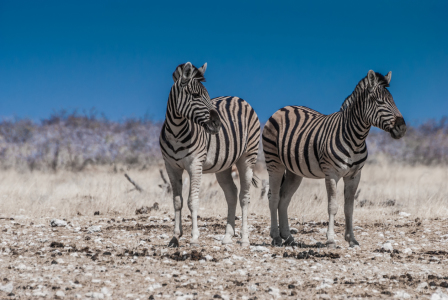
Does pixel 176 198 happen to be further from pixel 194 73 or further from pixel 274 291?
pixel 274 291

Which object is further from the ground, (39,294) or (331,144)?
(331,144)

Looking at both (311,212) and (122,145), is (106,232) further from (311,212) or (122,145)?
(122,145)

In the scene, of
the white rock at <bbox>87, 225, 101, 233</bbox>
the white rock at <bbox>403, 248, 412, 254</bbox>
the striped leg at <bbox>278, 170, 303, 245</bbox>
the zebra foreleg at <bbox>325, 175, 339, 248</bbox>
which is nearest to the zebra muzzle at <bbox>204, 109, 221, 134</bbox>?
the zebra foreleg at <bbox>325, 175, 339, 248</bbox>

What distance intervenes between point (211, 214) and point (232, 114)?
154 inches

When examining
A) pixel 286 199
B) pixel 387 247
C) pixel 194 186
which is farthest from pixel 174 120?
pixel 387 247

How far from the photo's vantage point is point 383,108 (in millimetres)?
7227

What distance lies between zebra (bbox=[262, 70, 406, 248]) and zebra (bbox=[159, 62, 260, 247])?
0.66 meters

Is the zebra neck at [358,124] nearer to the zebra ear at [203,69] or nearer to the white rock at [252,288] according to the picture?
the zebra ear at [203,69]

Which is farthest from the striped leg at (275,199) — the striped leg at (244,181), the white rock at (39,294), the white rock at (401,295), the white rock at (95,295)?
the white rock at (39,294)

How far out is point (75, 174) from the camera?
22.2 m

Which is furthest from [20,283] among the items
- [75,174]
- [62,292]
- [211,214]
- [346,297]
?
[75,174]

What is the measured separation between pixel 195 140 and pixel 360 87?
9.62 feet

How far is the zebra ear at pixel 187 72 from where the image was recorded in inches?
275

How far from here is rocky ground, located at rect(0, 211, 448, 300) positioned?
4.92m
